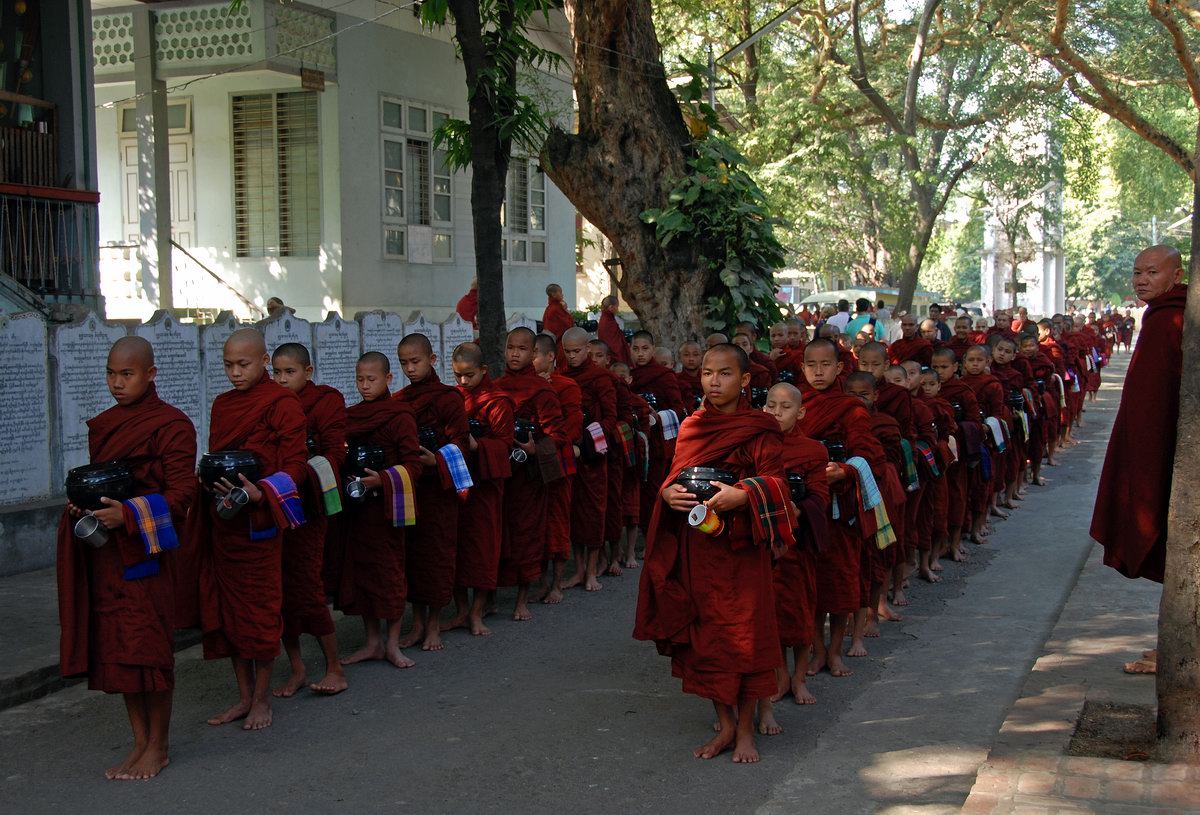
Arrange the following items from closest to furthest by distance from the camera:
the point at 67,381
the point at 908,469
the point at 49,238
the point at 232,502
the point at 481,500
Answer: the point at 232,502
the point at 481,500
the point at 908,469
the point at 67,381
the point at 49,238

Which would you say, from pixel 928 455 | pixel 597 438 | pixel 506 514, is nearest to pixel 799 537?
pixel 506 514

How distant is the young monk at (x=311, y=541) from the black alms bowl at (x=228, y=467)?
54cm

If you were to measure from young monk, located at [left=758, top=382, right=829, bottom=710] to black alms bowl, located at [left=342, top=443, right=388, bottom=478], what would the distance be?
6.78 feet

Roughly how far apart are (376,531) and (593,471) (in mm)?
2537

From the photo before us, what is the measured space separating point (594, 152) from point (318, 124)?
469 centimetres

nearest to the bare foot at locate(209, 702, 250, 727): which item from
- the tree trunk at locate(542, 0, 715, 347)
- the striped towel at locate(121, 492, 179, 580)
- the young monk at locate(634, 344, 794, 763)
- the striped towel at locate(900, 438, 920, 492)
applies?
the striped towel at locate(121, 492, 179, 580)

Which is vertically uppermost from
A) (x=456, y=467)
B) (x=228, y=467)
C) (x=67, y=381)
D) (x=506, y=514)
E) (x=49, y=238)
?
(x=49, y=238)

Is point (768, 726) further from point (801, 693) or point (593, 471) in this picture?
point (593, 471)

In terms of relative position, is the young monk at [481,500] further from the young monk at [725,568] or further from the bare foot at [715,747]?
the bare foot at [715,747]

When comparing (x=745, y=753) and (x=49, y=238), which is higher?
(x=49, y=238)

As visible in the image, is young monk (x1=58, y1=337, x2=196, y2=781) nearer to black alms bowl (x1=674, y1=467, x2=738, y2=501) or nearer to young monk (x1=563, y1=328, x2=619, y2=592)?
black alms bowl (x1=674, y1=467, x2=738, y2=501)

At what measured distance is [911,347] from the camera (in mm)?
13867

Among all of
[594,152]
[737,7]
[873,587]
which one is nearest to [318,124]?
[594,152]

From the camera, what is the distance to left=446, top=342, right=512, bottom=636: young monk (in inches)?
296
